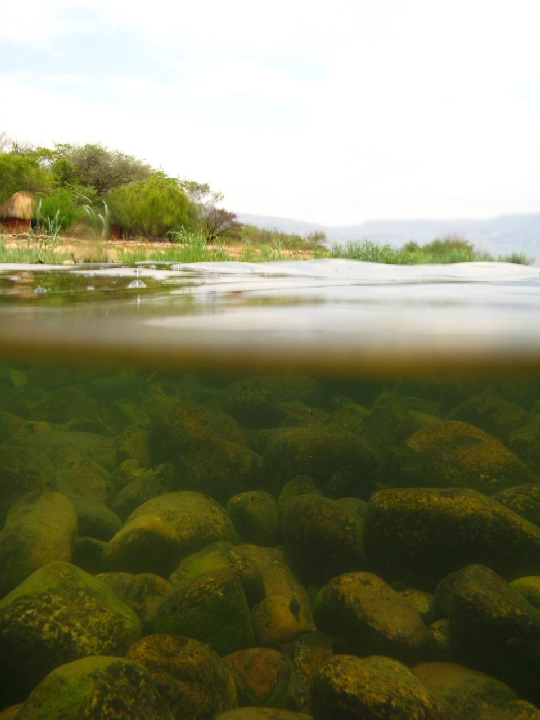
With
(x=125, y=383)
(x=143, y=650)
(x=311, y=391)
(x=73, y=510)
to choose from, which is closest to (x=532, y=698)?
(x=143, y=650)

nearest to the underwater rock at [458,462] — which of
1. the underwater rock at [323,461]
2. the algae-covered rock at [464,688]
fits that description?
the underwater rock at [323,461]

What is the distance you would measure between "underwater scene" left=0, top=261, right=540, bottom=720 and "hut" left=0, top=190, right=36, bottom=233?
1.03 metres

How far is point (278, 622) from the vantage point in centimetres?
280

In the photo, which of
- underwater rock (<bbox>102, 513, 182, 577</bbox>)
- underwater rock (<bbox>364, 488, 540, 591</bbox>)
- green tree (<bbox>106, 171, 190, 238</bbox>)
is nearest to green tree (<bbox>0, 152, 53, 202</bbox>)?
green tree (<bbox>106, 171, 190, 238</bbox>)

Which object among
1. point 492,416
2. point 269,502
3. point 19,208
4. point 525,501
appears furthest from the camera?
point 19,208

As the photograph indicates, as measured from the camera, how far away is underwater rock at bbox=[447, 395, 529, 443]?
18.2 feet

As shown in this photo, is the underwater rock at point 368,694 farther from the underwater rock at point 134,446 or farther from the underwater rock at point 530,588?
the underwater rock at point 134,446

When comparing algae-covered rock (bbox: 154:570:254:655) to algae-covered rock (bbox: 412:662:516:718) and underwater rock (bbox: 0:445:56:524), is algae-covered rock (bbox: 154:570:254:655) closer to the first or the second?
algae-covered rock (bbox: 412:662:516:718)

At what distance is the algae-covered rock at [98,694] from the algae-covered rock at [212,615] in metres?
0.48

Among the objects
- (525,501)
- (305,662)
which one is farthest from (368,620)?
(525,501)

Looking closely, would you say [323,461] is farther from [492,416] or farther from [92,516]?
[492,416]

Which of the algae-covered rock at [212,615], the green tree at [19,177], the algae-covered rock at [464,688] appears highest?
the green tree at [19,177]

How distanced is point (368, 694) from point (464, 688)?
66 centimetres

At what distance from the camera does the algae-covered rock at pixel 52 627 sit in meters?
2.33
